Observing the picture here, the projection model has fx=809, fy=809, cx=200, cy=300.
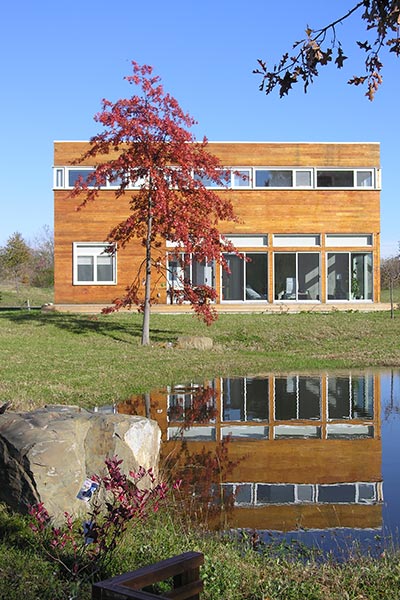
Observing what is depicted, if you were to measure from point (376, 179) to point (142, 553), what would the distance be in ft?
96.6

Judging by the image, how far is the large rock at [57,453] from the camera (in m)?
6.29

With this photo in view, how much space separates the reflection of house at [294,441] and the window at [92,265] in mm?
17167

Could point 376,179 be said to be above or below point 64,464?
above

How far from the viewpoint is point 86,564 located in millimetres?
5129

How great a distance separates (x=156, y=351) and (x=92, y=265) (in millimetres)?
13557

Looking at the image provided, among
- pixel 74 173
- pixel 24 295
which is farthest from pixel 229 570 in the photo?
pixel 24 295

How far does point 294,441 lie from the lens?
10523 millimetres

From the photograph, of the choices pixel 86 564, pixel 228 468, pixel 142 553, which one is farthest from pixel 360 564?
pixel 228 468

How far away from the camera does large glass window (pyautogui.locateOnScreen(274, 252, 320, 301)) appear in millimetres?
33188

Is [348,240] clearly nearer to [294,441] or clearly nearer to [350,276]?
[350,276]

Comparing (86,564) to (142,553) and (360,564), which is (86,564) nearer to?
(142,553)

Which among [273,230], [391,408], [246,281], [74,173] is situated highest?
[74,173]

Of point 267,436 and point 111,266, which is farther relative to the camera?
point 111,266

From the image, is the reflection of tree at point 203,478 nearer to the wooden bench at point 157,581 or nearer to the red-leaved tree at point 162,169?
the wooden bench at point 157,581
